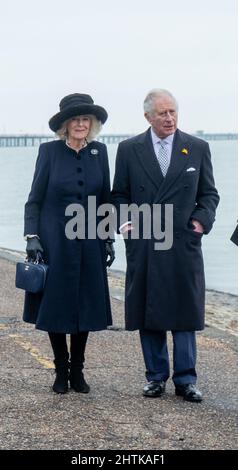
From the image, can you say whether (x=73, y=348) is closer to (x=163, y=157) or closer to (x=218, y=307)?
(x=163, y=157)

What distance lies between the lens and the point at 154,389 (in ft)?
22.6

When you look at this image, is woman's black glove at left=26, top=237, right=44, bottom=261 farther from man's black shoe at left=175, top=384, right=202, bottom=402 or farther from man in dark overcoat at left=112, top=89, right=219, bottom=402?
man's black shoe at left=175, top=384, right=202, bottom=402

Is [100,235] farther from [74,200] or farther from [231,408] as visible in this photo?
[231,408]

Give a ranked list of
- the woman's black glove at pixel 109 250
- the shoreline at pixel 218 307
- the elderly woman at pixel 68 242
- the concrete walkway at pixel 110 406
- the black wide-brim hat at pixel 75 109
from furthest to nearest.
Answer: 1. the shoreline at pixel 218 307
2. the woman's black glove at pixel 109 250
3. the elderly woman at pixel 68 242
4. the black wide-brim hat at pixel 75 109
5. the concrete walkway at pixel 110 406

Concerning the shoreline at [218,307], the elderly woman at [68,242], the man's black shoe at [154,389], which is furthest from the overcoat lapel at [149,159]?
the shoreline at [218,307]

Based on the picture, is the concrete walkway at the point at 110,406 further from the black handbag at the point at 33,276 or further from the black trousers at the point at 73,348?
the black handbag at the point at 33,276

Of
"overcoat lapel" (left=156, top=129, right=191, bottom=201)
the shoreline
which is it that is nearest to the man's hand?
"overcoat lapel" (left=156, top=129, right=191, bottom=201)

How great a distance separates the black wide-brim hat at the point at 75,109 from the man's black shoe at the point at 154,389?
1.61 m

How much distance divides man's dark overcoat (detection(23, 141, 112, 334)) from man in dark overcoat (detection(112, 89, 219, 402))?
0.20m

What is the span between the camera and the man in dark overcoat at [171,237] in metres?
6.83

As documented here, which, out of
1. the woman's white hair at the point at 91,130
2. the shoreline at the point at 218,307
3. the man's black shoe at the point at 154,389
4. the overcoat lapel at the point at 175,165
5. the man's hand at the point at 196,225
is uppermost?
the woman's white hair at the point at 91,130

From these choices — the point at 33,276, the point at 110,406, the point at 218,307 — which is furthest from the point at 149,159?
the point at 218,307

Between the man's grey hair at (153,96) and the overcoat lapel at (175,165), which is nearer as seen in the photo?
the man's grey hair at (153,96)

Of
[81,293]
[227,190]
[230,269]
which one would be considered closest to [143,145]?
[81,293]
